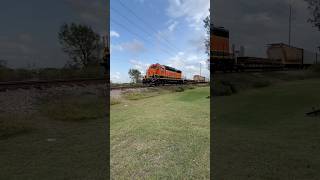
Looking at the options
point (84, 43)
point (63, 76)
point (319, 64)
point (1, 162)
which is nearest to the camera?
point (1, 162)

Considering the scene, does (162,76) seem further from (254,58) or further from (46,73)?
(46,73)

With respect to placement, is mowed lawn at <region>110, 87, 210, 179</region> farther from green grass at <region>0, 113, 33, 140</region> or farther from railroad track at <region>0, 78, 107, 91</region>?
railroad track at <region>0, 78, 107, 91</region>

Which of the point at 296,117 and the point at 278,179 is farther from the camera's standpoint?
the point at 296,117

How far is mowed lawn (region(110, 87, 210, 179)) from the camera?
6.05 meters

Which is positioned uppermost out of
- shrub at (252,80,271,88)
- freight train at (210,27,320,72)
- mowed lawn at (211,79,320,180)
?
freight train at (210,27,320,72)

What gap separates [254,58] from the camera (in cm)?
2328

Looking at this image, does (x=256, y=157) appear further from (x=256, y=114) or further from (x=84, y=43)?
(x=84, y=43)

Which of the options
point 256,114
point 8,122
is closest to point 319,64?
point 256,114

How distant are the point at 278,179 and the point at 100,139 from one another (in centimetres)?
409

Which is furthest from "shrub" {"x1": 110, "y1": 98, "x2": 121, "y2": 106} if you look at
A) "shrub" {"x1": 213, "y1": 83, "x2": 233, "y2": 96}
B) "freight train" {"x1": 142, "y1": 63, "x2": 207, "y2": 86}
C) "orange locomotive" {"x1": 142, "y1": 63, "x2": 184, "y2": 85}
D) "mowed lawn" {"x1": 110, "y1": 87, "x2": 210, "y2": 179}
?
"orange locomotive" {"x1": 142, "y1": 63, "x2": 184, "y2": 85}

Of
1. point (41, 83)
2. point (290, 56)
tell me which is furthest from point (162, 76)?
point (290, 56)

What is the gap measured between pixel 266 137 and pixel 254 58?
1501cm

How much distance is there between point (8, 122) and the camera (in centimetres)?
891

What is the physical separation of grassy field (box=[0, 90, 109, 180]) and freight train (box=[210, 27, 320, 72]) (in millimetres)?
6064
